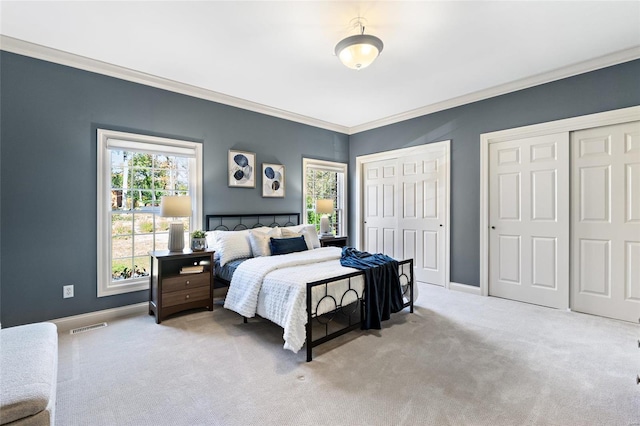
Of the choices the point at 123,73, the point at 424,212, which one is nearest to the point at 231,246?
the point at 123,73

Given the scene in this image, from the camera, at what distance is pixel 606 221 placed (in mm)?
3209

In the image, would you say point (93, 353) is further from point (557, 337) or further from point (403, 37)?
point (557, 337)

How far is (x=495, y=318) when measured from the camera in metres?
3.25

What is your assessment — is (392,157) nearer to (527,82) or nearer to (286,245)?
(527,82)

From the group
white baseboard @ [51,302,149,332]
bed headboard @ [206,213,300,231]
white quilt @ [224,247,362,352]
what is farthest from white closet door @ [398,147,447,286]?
white baseboard @ [51,302,149,332]

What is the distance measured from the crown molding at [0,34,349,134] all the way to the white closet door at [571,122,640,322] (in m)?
4.04

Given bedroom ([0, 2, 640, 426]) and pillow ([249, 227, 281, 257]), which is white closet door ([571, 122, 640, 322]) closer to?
bedroom ([0, 2, 640, 426])

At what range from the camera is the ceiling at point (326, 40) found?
7.63ft

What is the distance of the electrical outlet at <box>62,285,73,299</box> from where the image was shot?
3.02m

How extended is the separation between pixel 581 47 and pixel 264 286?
393 centimetres

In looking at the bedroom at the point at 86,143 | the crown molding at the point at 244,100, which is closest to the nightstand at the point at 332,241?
the bedroom at the point at 86,143

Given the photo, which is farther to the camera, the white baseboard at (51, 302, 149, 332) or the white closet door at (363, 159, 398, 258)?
the white closet door at (363, 159, 398, 258)

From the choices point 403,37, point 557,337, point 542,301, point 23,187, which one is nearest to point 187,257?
point 23,187

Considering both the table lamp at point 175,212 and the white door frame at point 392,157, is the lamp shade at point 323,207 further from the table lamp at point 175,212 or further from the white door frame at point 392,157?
the table lamp at point 175,212
